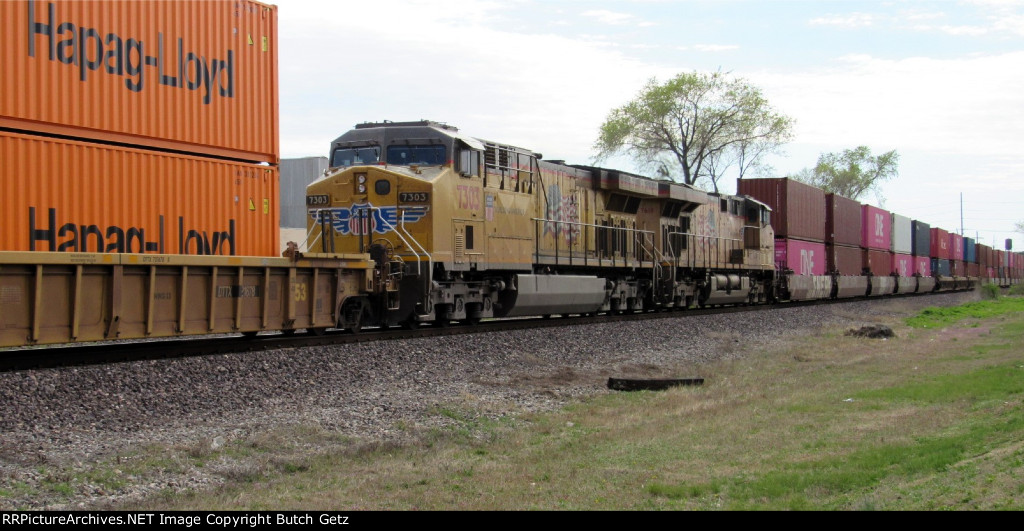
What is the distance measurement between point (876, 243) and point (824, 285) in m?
9.60

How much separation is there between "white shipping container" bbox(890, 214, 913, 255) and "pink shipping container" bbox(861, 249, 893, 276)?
1866 mm

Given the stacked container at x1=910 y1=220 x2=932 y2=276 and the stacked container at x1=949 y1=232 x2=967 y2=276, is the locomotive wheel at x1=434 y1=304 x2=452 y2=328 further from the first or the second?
the stacked container at x1=949 y1=232 x2=967 y2=276

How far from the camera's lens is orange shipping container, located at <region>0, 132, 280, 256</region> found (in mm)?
9758

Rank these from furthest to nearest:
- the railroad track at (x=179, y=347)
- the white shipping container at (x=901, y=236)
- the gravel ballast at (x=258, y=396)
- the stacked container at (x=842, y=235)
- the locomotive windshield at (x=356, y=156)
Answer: the white shipping container at (x=901, y=236)
the stacked container at (x=842, y=235)
the locomotive windshield at (x=356, y=156)
the railroad track at (x=179, y=347)
the gravel ballast at (x=258, y=396)

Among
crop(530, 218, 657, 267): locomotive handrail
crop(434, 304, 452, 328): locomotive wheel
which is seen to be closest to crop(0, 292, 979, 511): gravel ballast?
crop(434, 304, 452, 328): locomotive wheel

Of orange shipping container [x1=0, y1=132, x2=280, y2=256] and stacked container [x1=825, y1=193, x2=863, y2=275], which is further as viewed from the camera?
stacked container [x1=825, y1=193, x2=863, y2=275]

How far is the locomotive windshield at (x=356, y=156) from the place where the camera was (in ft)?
54.3

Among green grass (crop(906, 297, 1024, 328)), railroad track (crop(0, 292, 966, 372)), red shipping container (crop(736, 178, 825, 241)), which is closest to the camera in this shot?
railroad track (crop(0, 292, 966, 372))

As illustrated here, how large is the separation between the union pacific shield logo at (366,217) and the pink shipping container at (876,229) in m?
32.2

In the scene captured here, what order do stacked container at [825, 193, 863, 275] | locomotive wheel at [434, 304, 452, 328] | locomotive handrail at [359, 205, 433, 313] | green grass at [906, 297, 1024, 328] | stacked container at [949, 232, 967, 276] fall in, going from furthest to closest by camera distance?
stacked container at [949, 232, 967, 276]
stacked container at [825, 193, 863, 275]
green grass at [906, 297, 1024, 328]
locomotive wheel at [434, 304, 452, 328]
locomotive handrail at [359, 205, 433, 313]

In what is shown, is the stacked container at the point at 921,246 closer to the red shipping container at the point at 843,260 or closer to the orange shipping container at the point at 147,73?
the red shipping container at the point at 843,260

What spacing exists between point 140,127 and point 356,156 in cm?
588

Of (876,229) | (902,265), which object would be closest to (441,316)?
(876,229)

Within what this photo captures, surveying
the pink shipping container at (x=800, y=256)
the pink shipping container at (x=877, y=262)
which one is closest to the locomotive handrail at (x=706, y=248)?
the pink shipping container at (x=800, y=256)
